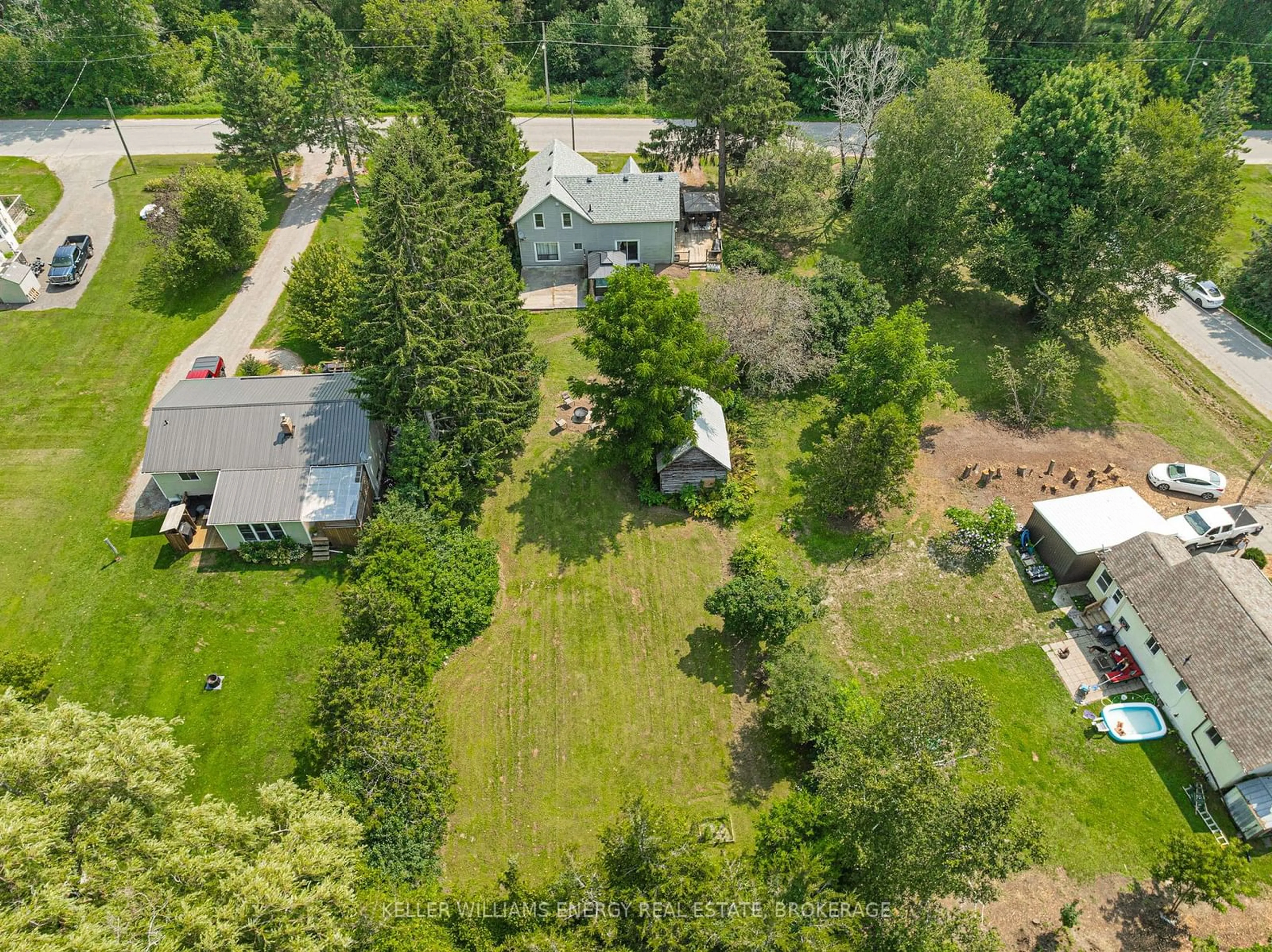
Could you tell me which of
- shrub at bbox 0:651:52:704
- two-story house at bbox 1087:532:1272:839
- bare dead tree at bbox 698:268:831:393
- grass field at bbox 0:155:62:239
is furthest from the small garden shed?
grass field at bbox 0:155:62:239

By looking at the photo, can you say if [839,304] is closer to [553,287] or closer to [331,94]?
[553,287]

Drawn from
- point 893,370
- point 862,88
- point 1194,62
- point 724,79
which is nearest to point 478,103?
point 724,79

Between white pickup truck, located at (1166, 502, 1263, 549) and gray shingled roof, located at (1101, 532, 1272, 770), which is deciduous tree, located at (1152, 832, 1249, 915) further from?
white pickup truck, located at (1166, 502, 1263, 549)

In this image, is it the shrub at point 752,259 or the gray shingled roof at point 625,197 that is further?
the shrub at point 752,259

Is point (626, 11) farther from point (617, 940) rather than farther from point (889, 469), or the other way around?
point (617, 940)

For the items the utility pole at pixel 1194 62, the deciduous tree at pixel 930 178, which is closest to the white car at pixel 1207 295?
the deciduous tree at pixel 930 178

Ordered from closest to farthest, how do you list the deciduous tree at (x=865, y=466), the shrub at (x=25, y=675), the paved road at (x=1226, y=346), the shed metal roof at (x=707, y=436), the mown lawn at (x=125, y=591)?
the shrub at (x=25, y=675) → the mown lawn at (x=125, y=591) → the deciduous tree at (x=865, y=466) → the shed metal roof at (x=707, y=436) → the paved road at (x=1226, y=346)

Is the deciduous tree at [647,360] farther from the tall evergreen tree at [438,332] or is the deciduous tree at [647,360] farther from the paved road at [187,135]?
the paved road at [187,135]
